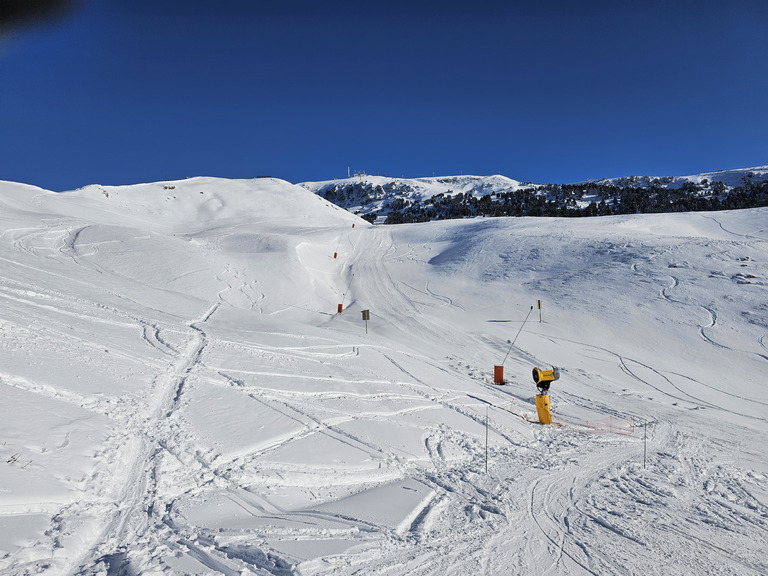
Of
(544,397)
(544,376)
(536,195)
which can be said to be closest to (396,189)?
(536,195)

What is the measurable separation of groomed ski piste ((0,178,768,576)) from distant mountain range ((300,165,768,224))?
59111mm

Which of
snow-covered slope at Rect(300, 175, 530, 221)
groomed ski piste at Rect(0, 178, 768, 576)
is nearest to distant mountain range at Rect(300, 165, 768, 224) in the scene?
snow-covered slope at Rect(300, 175, 530, 221)

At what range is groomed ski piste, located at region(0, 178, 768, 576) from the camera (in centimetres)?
421

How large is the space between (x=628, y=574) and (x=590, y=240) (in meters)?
27.2

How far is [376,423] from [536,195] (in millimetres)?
101165

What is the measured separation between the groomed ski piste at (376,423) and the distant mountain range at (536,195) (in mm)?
59111

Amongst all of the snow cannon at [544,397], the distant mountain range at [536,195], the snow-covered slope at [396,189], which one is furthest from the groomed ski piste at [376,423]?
the snow-covered slope at [396,189]

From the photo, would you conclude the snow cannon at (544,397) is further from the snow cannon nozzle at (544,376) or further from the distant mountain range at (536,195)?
the distant mountain range at (536,195)

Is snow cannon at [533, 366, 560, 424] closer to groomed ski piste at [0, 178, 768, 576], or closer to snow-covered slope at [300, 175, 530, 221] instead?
groomed ski piste at [0, 178, 768, 576]

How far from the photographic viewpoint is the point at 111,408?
643 cm

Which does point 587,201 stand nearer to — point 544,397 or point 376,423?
point 544,397

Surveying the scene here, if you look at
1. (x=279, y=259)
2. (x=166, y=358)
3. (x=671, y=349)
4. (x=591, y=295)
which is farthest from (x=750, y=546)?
(x=279, y=259)

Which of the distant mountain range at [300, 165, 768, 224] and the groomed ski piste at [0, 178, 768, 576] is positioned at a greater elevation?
the distant mountain range at [300, 165, 768, 224]

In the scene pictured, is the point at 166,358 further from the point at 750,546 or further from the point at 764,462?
the point at 764,462
